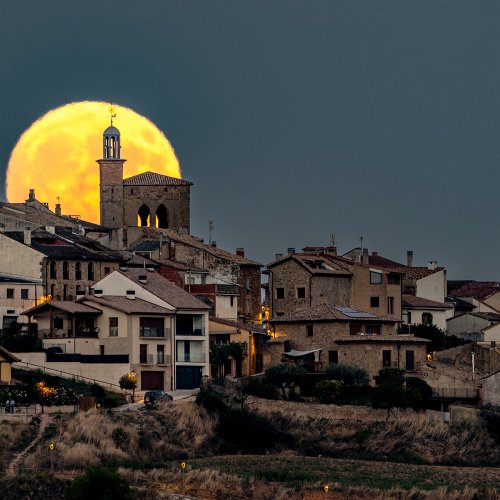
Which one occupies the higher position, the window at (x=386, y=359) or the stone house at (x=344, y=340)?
the stone house at (x=344, y=340)

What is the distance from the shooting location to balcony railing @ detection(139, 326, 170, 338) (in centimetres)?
11888

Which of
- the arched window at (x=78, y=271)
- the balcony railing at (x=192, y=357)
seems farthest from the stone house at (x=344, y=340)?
the arched window at (x=78, y=271)

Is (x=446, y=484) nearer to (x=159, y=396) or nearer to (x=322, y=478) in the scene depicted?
(x=322, y=478)

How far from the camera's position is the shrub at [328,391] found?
115688mm

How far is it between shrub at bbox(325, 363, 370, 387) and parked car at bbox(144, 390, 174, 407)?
373 inches

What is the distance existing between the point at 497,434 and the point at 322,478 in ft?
48.7

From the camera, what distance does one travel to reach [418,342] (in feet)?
403

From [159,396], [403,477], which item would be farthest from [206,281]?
[403,477]

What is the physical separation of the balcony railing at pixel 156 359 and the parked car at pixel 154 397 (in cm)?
398

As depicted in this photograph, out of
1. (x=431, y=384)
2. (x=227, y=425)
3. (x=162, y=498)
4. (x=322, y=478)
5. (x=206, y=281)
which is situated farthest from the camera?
(x=206, y=281)

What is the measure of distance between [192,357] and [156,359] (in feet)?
8.53

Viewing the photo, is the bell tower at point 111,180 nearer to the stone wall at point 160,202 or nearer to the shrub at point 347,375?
the stone wall at point 160,202

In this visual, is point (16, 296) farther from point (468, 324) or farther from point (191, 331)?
point (468, 324)

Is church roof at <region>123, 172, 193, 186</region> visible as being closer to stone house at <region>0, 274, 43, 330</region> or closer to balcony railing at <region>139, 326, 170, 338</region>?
stone house at <region>0, 274, 43, 330</region>
